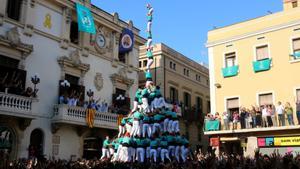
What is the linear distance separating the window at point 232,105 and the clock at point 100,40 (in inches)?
382

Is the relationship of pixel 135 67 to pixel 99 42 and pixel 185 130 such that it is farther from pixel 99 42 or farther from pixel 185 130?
pixel 185 130

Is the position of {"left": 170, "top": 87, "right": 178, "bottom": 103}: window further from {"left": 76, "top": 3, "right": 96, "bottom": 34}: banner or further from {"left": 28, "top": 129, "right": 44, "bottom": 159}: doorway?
{"left": 28, "top": 129, "right": 44, "bottom": 159}: doorway

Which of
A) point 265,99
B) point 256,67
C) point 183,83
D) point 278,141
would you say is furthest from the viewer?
point 183,83

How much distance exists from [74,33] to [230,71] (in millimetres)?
10903

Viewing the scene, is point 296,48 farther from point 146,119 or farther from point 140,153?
point 140,153

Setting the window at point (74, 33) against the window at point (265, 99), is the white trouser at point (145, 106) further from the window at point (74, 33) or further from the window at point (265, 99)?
the window at point (265, 99)

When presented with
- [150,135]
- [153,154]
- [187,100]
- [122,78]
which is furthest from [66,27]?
[187,100]

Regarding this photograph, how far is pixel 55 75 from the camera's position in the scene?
74.1 ft

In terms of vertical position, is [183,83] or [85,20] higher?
[85,20]

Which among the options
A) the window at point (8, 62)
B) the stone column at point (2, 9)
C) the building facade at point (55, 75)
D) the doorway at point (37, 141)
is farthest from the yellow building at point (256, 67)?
the stone column at point (2, 9)

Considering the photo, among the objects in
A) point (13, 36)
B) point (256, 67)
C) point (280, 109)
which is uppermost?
point (13, 36)

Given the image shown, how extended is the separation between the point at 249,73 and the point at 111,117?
31.7 ft

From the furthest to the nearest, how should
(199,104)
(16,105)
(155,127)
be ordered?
(199,104) < (16,105) < (155,127)

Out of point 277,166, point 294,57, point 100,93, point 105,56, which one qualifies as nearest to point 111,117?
point 100,93
